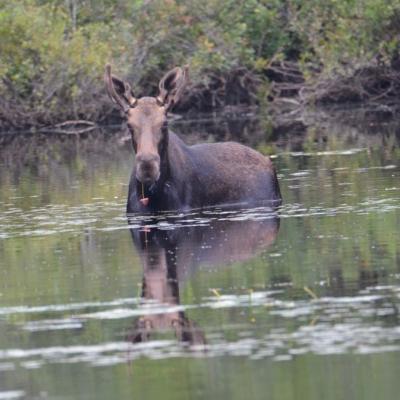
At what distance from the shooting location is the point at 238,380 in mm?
8078

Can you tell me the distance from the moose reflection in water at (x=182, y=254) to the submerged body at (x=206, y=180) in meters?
0.84

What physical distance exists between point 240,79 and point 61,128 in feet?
16.9

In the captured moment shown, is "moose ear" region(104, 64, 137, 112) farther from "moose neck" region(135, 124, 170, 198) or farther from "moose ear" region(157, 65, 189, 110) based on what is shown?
"moose neck" region(135, 124, 170, 198)

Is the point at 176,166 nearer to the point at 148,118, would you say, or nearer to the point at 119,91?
the point at 148,118

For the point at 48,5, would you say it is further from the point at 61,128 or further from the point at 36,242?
the point at 36,242

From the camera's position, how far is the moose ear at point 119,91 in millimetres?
16078

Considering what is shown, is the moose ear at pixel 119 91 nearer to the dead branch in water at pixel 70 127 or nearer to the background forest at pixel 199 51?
the background forest at pixel 199 51

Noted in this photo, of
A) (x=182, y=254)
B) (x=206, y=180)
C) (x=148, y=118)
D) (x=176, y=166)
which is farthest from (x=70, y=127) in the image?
(x=182, y=254)

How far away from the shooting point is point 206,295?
1066cm

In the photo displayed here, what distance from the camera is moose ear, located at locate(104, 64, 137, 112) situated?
16078mm

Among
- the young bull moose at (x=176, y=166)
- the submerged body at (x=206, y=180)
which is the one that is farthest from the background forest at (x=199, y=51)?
the young bull moose at (x=176, y=166)

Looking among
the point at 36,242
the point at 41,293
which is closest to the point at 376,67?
the point at 36,242

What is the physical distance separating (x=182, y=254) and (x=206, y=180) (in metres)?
3.99

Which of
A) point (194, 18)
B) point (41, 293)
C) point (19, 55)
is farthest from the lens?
point (194, 18)
